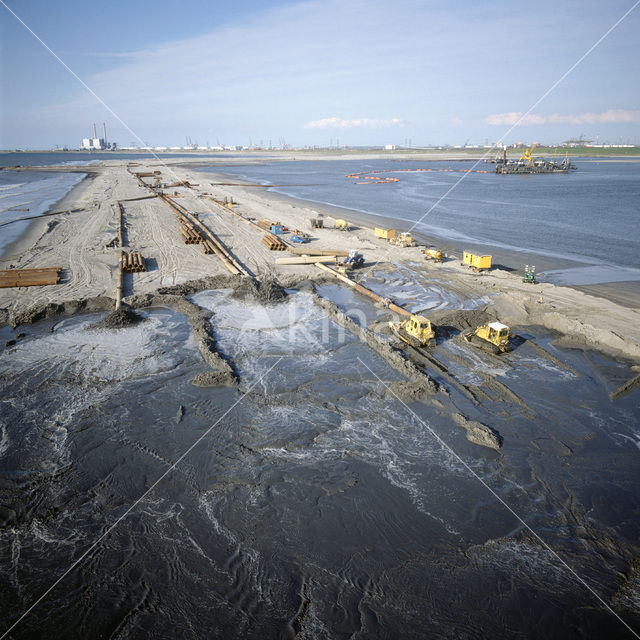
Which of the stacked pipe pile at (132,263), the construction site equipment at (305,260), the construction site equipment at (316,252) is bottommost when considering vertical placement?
the construction site equipment at (305,260)

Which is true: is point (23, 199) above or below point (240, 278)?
above

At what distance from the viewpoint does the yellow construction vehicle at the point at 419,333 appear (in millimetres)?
19828

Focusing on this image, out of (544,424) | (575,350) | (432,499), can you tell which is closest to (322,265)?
(575,350)

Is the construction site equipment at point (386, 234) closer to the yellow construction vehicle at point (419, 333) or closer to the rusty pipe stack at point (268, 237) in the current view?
the rusty pipe stack at point (268, 237)

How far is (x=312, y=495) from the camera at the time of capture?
11859 mm

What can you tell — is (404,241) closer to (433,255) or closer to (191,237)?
(433,255)

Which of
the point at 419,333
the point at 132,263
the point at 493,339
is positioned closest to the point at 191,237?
the point at 132,263

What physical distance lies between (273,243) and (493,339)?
22316 millimetres

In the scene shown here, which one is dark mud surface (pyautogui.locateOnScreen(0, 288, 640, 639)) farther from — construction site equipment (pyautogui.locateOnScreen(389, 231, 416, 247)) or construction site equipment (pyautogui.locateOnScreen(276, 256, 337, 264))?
construction site equipment (pyautogui.locateOnScreen(389, 231, 416, 247))

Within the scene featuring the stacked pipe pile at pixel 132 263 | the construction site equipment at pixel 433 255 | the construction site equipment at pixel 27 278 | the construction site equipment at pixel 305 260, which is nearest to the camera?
the construction site equipment at pixel 27 278

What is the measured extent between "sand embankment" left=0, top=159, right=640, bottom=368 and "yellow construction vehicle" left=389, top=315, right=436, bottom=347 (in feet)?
20.1

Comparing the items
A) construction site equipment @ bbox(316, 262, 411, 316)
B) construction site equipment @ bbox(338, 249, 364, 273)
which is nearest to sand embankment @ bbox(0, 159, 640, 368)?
construction site equipment @ bbox(316, 262, 411, 316)

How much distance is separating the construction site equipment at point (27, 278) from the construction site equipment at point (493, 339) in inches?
1030

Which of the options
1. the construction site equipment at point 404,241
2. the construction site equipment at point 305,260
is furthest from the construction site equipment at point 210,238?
the construction site equipment at point 404,241
